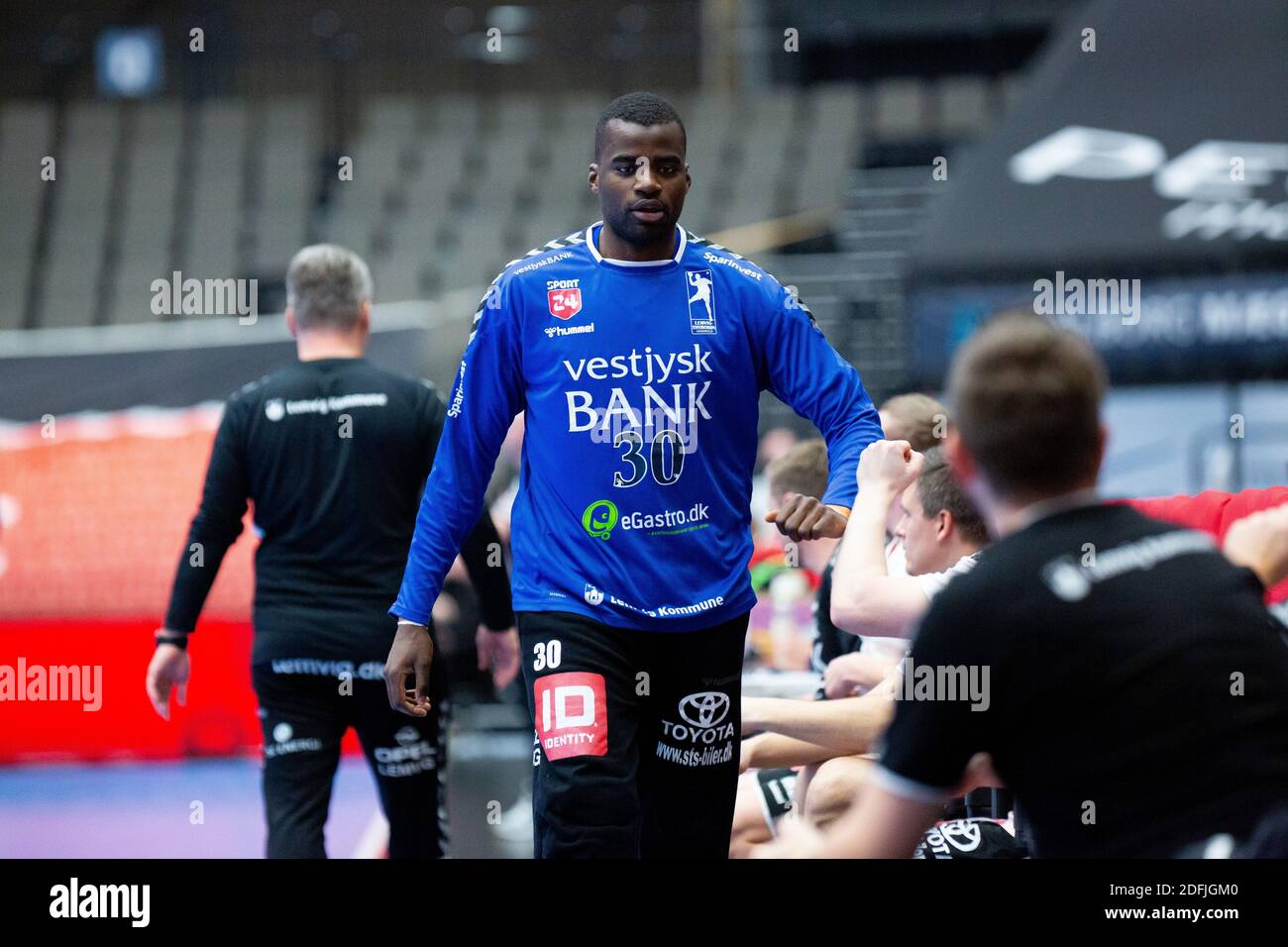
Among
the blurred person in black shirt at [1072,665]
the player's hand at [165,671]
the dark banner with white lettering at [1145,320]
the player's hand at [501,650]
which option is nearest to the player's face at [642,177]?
the blurred person in black shirt at [1072,665]

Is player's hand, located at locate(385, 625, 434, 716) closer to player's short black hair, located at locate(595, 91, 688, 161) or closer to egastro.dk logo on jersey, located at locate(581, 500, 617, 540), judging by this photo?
egastro.dk logo on jersey, located at locate(581, 500, 617, 540)

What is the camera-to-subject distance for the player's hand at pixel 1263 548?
7.55 feet

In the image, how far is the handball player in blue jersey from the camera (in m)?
3.41

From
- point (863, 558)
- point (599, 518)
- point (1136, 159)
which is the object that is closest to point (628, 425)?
point (599, 518)

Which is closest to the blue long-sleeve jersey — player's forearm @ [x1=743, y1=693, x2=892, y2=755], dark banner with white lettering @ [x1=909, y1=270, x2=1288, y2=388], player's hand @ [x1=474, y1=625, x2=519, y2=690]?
player's forearm @ [x1=743, y1=693, x2=892, y2=755]

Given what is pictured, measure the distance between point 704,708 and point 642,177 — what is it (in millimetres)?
1223

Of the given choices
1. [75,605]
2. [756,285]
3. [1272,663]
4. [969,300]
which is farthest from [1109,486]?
[1272,663]

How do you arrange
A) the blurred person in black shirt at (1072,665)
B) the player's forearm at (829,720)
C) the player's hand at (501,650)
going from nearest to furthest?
the blurred person in black shirt at (1072,665), the player's forearm at (829,720), the player's hand at (501,650)

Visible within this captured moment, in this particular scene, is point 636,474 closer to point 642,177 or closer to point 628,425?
point 628,425

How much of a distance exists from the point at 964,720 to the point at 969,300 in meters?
8.77

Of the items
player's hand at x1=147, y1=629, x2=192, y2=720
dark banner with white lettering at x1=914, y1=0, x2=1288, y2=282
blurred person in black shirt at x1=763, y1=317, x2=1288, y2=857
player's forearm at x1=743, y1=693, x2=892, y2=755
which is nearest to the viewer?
blurred person in black shirt at x1=763, y1=317, x2=1288, y2=857

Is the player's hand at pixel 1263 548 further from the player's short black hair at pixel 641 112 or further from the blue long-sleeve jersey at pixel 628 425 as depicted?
the player's short black hair at pixel 641 112

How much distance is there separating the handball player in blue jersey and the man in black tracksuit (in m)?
1.02
